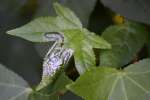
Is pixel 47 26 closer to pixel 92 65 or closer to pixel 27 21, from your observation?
pixel 92 65

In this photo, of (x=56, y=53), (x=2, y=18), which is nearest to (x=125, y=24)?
(x=56, y=53)

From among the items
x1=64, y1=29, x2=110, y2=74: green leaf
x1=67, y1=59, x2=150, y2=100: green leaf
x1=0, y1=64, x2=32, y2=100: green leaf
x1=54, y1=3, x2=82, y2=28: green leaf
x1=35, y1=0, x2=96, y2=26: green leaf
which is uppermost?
x1=35, y1=0, x2=96, y2=26: green leaf

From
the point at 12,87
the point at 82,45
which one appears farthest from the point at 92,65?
the point at 12,87

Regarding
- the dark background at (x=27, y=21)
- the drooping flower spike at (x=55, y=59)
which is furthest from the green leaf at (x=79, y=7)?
the drooping flower spike at (x=55, y=59)

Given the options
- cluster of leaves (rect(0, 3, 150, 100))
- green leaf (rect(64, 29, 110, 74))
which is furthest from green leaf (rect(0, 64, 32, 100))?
green leaf (rect(64, 29, 110, 74))

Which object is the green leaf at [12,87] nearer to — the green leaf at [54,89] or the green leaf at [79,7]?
the green leaf at [54,89]

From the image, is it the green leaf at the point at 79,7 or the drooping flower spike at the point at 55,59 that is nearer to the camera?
the drooping flower spike at the point at 55,59

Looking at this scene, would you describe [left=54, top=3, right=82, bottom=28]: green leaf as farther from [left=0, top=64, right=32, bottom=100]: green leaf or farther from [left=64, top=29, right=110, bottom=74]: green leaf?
[left=0, top=64, right=32, bottom=100]: green leaf

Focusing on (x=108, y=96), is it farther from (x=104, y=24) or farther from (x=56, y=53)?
(x=104, y=24)
